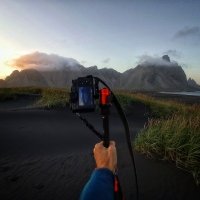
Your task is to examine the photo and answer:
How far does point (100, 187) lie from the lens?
1521 millimetres

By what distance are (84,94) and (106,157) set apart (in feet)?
1.70

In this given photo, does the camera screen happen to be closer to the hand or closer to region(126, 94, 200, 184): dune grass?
Answer: the hand

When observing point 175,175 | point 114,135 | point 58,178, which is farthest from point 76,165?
point 114,135

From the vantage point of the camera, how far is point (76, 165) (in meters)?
5.82

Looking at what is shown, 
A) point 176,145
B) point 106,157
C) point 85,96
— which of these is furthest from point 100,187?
point 176,145

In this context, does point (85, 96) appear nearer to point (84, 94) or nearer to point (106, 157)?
point (84, 94)

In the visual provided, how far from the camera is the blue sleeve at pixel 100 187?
58.3 inches

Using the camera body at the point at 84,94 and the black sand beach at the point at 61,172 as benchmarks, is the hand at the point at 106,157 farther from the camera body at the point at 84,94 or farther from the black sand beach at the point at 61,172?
the black sand beach at the point at 61,172

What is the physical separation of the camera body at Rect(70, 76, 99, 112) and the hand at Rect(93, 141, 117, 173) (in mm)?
321

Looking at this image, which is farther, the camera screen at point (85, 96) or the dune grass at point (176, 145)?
the dune grass at point (176, 145)

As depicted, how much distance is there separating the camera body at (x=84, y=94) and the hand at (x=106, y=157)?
32 cm

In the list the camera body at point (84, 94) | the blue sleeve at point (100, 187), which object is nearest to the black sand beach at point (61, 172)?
the camera body at point (84, 94)

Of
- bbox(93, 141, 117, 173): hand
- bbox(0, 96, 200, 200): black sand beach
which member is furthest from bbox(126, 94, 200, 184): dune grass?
A: bbox(93, 141, 117, 173): hand

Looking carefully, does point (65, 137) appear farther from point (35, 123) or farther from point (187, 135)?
point (187, 135)
